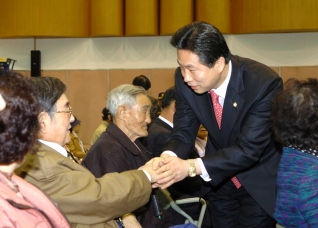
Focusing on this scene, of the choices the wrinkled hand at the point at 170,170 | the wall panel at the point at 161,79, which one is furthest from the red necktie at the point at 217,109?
the wall panel at the point at 161,79

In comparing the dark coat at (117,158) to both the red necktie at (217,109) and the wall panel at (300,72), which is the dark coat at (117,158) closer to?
the red necktie at (217,109)

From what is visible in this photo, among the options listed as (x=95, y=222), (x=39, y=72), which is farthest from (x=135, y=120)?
(x=39, y=72)

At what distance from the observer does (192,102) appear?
285cm

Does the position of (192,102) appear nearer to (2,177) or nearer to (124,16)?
(2,177)

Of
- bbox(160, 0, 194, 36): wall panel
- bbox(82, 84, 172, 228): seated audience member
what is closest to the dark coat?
bbox(82, 84, 172, 228): seated audience member

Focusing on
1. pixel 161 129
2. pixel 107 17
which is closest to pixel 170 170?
pixel 161 129

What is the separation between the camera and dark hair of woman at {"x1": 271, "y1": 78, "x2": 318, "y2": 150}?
2.04 m

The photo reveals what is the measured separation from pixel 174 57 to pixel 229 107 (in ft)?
17.4

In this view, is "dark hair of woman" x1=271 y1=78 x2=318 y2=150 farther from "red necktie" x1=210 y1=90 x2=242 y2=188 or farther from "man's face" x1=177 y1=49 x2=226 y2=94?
"red necktie" x1=210 y1=90 x2=242 y2=188

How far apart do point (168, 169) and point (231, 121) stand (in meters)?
0.41

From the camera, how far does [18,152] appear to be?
1.48 meters

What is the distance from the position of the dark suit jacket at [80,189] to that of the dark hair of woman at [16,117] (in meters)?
0.63

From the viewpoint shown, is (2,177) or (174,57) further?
(174,57)

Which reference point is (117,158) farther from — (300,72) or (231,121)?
(300,72)
